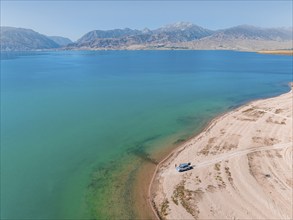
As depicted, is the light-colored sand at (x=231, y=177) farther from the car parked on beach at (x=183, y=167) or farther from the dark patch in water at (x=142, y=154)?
the dark patch in water at (x=142, y=154)

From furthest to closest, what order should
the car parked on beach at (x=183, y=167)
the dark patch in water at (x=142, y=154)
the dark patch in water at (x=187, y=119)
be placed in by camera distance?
1. the dark patch in water at (x=187, y=119)
2. the dark patch in water at (x=142, y=154)
3. the car parked on beach at (x=183, y=167)

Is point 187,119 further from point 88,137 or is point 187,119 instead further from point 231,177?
point 231,177

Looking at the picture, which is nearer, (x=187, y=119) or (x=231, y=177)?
(x=231, y=177)

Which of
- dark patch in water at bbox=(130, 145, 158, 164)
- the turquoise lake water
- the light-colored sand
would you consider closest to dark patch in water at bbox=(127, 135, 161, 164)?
dark patch in water at bbox=(130, 145, 158, 164)

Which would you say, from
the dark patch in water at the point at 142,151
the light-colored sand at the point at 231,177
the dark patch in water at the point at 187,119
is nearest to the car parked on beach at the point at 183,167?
the light-colored sand at the point at 231,177

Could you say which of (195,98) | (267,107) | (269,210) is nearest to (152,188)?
(269,210)

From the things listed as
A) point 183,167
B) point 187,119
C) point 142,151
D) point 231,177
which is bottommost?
point 187,119

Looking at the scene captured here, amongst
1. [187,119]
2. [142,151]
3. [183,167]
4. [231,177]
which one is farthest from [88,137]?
[231,177]

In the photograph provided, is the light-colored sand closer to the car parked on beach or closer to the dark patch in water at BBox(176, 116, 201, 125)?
the car parked on beach

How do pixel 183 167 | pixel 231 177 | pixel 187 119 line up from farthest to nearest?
pixel 187 119 < pixel 183 167 < pixel 231 177
